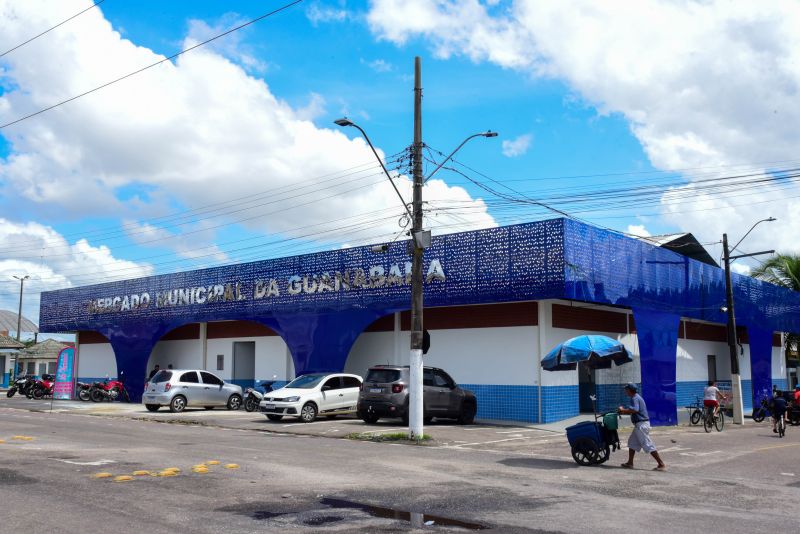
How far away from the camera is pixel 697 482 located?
38.8 feet

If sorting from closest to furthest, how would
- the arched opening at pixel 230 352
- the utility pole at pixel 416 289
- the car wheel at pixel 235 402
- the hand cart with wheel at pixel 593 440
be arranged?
the hand cart with wheel at pixel 593 440 < the utility pole at pixel 416 289 < the car wheel at pixel 235 402 < the arched opening at pixel 230 352

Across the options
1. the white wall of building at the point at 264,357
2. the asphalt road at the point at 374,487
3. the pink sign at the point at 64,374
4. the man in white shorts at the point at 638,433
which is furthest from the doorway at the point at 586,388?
the pink sign at the point at 64,374

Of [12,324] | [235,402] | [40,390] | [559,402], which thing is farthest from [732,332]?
[12,324]

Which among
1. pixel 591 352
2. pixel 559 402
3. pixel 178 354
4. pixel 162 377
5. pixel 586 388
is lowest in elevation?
pixel 559 402

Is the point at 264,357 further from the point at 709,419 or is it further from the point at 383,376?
the point at 709,419

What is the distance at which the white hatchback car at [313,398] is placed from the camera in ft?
74.4

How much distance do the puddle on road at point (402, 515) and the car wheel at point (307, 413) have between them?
1357 cm

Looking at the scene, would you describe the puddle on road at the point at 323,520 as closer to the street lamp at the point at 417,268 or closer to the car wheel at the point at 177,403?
the street lamp at the point at 417,268

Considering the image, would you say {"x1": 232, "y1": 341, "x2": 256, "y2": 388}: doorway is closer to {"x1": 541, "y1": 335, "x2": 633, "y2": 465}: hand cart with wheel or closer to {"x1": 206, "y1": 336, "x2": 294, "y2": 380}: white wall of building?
{"x1": 206, "y1": 336, "x2": 294, "y2": 380}: white wall of building

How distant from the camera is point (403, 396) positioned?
2111cm

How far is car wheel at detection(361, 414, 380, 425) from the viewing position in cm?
2175

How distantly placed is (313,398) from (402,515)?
587 inches

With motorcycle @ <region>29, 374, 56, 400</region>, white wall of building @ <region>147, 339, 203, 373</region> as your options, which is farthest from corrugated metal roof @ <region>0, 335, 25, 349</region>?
white wall of building @ <region>147, 339, 203, 373</region>

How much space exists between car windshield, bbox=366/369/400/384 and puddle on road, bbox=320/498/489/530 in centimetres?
1211
